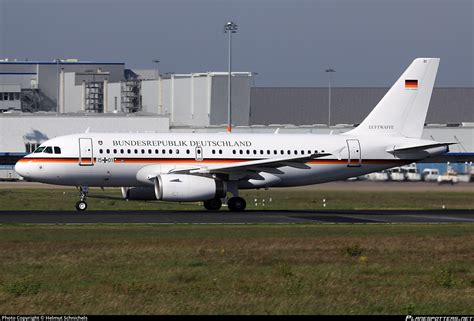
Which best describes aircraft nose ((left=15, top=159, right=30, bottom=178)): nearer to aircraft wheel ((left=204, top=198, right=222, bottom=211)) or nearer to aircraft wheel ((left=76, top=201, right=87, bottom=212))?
aircraft wheel ((left=76, top=201, right=87, bottom=212))

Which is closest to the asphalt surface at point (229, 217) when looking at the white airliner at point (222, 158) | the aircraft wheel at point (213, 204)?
the white airliner at point (222, 158)

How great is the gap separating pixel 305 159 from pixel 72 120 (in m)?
61.9

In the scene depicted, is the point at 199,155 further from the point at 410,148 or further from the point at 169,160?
the point at 410,148

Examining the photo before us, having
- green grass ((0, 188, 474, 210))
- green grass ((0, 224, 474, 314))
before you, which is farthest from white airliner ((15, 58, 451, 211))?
green grass ((0, 224, 474, 314))

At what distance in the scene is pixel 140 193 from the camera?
47125 mm

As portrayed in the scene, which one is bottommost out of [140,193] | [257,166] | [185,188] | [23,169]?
[140,193]

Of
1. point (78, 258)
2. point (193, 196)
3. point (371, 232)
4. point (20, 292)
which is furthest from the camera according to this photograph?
point (193, 196)

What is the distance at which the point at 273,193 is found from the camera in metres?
61.1

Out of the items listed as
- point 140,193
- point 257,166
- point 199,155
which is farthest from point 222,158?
point 140,193

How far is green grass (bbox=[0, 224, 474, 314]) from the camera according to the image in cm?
1911

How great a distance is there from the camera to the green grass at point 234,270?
752 inches

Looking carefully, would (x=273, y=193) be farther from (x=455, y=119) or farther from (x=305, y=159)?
(x=455, y=119)

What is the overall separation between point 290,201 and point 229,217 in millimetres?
16126

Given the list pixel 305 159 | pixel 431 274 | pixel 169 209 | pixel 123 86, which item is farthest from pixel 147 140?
pixel 123 86
